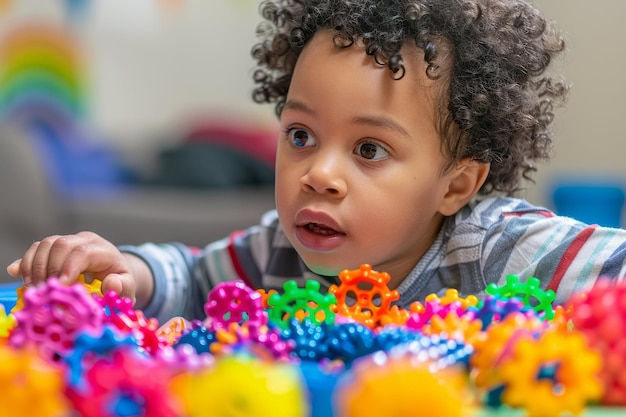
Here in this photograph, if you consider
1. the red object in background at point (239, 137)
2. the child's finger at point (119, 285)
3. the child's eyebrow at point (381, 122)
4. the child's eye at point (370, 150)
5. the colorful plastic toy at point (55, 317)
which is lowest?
the red object in background at point (239, 137)

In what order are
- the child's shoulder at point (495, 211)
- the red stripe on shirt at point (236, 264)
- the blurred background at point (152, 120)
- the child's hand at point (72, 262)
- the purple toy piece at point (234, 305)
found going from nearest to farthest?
the purple toy piece at point (234, 305)
the child's hand at point (72, 262)
the child's shoulder at point (495, 211)
the red stripe on shirt at point (236, 264)
the blurred background at point (152, 120)

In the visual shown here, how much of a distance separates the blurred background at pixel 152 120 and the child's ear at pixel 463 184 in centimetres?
122

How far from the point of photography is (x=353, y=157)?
82 centimetres

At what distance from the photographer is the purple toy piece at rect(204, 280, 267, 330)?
2.14 feet

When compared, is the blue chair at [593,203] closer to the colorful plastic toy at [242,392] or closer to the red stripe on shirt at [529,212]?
the red stripe on shirt at [529,212]

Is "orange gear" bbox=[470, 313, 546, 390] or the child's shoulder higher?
"orange gear" bbox=[470, 313, 546, 390]

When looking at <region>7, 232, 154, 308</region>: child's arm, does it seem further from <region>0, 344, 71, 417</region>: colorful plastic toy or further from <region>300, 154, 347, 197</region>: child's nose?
<region>0, 344, 71, 417</region>: colorful plastic toy

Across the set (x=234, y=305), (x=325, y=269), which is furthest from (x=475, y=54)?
(x=234, y=305)

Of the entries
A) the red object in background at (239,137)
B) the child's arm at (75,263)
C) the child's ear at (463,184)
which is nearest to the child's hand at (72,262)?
the child's arm at (75,263)

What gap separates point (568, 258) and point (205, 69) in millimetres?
2206

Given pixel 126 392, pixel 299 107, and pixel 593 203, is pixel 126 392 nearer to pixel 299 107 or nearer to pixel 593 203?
pixel 299 107

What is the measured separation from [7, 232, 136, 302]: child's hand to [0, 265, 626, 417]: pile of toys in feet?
0.30

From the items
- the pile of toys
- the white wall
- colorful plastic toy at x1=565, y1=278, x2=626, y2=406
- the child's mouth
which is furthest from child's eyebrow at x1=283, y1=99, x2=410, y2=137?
the white wall

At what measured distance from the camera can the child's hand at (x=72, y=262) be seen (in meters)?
0.77
